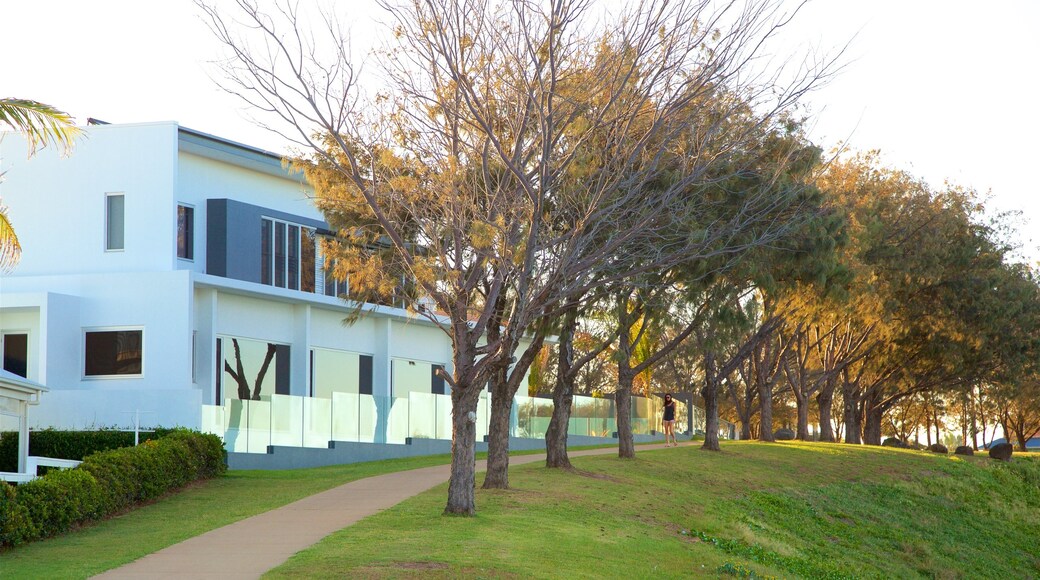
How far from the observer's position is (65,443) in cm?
2419

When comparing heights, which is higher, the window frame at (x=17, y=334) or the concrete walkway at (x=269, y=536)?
the window frame at (x=17, y=334)

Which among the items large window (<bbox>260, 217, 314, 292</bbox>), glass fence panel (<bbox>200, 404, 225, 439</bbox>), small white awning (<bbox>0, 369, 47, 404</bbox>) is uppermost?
large window (<bbox>260, 217, 314, 292</bbox>)

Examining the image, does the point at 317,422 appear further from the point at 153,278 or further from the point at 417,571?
the point at 417,571

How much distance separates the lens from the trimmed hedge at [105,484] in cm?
1573

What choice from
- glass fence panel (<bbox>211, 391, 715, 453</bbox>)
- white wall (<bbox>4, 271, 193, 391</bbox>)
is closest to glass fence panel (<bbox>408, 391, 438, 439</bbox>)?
glass fence panel (<bbox>211, 391, 715, 453</bbox>)

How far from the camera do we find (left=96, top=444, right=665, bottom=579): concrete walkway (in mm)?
13107

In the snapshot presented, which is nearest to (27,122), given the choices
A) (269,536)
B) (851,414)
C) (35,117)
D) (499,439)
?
(35,117)

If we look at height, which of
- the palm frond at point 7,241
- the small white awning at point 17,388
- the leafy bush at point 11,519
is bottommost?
the leafy bush at point 11,519

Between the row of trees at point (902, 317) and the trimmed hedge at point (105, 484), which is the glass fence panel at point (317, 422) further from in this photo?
the row of trees at point (902, 317)

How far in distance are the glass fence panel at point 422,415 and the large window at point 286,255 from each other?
17.3 ft

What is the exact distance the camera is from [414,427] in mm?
33156

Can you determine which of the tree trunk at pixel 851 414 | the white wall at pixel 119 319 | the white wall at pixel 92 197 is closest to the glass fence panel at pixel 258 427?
the white wall at pixel 119 319

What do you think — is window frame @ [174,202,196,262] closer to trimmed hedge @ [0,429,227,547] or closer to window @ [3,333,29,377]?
window @ [3,333,29,377]

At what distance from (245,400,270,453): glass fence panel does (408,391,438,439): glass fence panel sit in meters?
6.05
